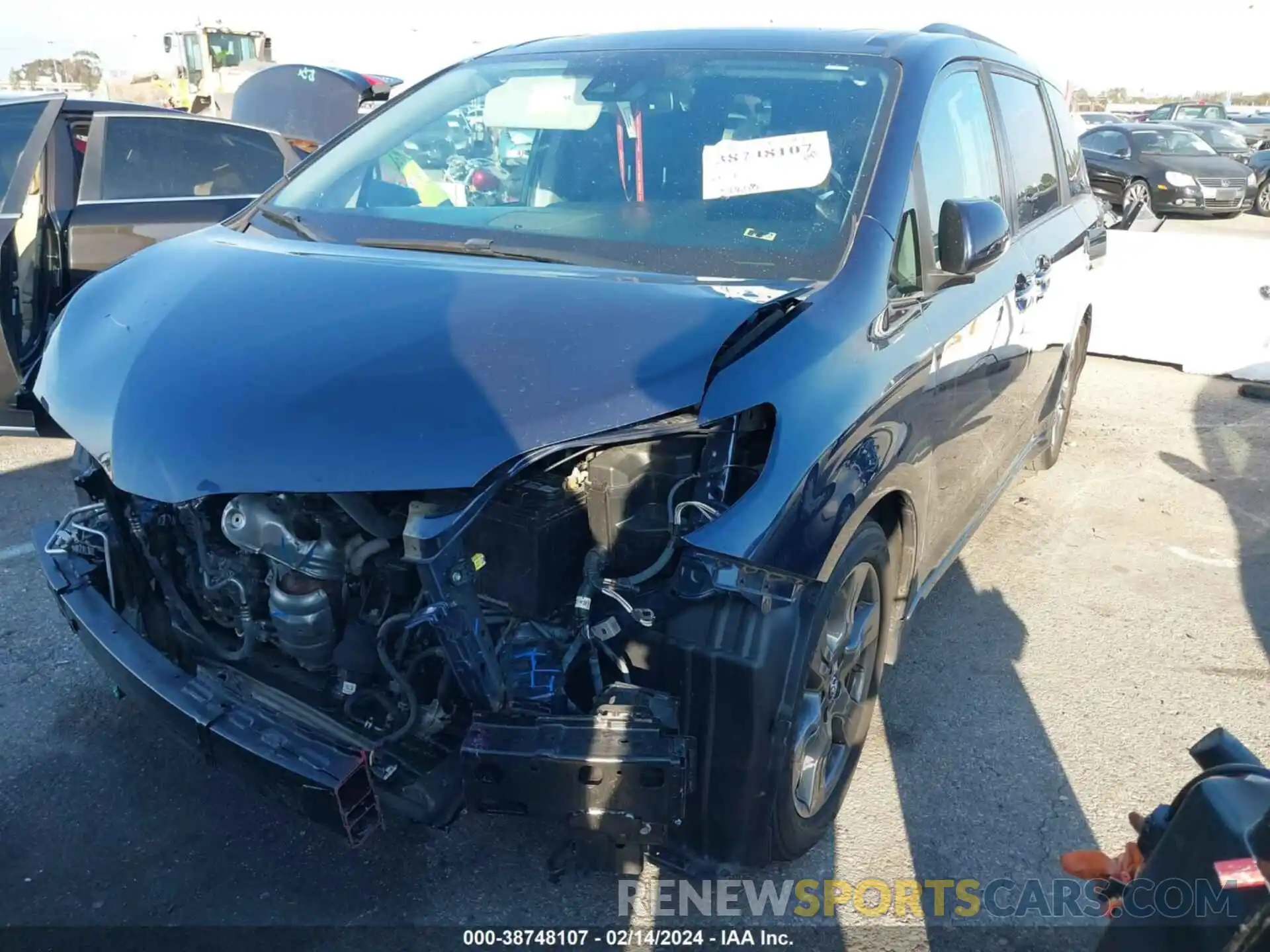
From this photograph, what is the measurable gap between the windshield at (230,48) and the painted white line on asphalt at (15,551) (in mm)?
20570

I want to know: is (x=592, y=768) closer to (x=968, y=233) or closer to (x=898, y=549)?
(x=898, y=549)

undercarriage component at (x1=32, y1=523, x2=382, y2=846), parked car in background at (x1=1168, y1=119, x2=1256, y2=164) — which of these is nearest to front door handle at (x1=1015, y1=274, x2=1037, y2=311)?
undercarriage component at (x1=32, y1=523, x2=382, y2=846)

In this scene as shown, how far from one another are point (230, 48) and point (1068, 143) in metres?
22.6

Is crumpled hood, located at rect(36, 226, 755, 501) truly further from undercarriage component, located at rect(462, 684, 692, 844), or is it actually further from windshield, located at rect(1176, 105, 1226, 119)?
windshield, located at rect(1176, 105, 1226, 119)

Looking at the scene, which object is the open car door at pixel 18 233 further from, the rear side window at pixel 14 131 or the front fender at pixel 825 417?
the front fender at pixel 825 417

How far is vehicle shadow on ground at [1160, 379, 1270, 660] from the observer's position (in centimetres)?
409

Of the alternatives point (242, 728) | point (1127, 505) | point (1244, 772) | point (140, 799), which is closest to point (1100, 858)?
point (1244, 772)

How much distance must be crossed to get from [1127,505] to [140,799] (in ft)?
14.8

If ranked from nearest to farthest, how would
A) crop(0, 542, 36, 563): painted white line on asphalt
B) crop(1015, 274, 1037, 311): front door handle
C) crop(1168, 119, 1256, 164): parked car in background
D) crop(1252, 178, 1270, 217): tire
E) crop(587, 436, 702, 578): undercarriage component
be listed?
crop(587, 436, 702, 578): undercarriage component, crop(1015, 274, 1037, 311): front door handle, crop(0, 542, 36, 563): painted white line on asphalt, crop(1252, 178, 1270, 217): tire, crop(1168, 119, 1256, 164): parked car in background

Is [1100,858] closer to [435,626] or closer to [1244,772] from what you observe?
[1244,772]

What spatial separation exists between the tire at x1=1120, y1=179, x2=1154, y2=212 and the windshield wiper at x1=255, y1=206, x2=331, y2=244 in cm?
1698

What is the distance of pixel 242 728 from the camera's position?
82.1 inches

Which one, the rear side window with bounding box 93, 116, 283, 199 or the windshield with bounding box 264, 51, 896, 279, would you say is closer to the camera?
the windshield with bounding box 264, 51, 896, 279

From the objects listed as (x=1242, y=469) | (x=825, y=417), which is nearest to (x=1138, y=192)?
(x=1242, y=469)
